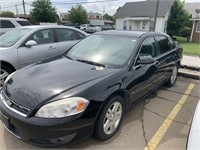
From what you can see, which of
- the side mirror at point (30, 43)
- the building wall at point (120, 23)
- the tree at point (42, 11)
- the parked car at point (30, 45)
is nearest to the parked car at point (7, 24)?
the parked car at point (30, 45)

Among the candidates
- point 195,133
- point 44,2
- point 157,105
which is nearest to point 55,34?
point 157,105

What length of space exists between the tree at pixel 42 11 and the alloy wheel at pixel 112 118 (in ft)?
110

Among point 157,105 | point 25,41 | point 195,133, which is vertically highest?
point 25,41

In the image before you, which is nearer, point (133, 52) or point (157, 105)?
point (133, 52)

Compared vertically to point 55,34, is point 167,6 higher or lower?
higher

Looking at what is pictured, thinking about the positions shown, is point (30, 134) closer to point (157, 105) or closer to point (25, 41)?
point (157, 105)

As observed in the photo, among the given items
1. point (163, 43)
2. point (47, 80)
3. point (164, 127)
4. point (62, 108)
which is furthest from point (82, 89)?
point (163, 43)

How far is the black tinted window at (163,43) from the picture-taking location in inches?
166

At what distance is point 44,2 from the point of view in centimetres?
3300

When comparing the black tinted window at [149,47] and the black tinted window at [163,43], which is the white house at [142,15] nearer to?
the black tinted window at [163,43]

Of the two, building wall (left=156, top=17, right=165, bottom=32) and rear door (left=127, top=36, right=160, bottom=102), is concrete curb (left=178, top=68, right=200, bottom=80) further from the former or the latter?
building wall (left=156, top=17, right=165, bottom=32)

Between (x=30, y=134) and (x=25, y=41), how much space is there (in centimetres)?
315

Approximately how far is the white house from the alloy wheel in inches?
1111

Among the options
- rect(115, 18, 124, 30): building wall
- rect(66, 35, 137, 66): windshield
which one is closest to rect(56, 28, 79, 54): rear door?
rect(66, 35, 137, 66): windshield
